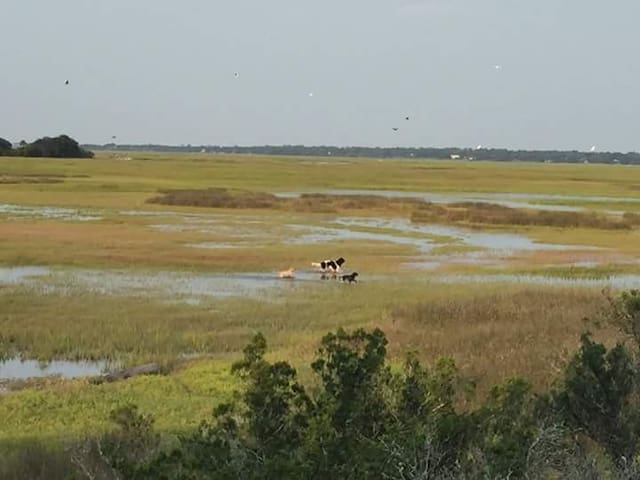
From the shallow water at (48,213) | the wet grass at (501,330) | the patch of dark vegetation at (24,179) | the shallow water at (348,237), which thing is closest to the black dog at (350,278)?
the wet grass at (501,330)

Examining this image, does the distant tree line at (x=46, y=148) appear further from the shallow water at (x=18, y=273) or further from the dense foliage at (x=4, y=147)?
the shallow water at (x=18, y=273)

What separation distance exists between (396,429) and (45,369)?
30.6ft

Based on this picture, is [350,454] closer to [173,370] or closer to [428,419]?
[428,419]

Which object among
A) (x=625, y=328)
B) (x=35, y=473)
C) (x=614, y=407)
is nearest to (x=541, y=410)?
(x=614, y=407)

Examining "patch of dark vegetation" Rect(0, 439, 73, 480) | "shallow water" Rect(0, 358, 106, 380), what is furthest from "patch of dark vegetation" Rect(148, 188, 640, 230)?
"patch of dark vegetation" Rect(0, 439, 73, 480)

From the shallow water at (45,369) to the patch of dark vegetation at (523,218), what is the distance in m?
30.8

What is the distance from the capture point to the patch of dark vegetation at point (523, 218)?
42.2m

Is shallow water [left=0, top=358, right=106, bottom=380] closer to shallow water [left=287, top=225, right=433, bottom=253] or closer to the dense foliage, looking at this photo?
shallow water [left=287, top=225, right=433, bottom=253]

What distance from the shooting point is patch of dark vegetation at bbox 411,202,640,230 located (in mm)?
42178

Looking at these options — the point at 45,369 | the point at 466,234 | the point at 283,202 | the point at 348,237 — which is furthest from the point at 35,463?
the point at 283,202

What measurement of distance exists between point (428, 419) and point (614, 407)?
1.60 m

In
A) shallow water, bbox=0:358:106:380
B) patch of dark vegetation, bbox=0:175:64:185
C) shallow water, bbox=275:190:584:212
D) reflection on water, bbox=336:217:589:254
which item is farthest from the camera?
patch of dark vegetation, bbox=0:175:64:185

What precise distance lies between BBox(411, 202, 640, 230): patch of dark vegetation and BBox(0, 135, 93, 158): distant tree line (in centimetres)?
6494

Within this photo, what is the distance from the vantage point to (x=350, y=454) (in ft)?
16.7
